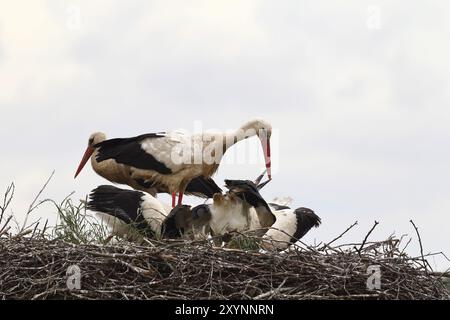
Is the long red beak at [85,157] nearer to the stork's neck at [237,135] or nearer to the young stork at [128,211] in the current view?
the stork's neck at [237,135]

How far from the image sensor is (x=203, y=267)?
6.78 m

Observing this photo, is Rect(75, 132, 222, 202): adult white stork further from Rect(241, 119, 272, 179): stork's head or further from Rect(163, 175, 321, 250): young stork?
Rect(163, 175, 321, 250): young stork

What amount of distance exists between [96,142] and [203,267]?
535 cm

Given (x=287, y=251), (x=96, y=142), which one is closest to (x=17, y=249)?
(x=287, y=251)

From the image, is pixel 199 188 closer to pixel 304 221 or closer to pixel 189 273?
pixel 304 221

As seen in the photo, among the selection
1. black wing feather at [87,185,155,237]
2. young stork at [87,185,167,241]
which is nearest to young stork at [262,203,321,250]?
young stork at [87,185,167,241]

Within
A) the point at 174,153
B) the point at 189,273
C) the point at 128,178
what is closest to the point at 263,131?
the point at 174,153

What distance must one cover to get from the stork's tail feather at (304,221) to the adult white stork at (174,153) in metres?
1.43

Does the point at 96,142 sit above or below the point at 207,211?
above

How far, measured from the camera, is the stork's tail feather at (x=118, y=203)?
874 centimetres

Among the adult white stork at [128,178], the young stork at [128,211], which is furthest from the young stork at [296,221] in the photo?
the adult white stork at [128,178]

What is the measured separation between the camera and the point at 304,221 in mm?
8938

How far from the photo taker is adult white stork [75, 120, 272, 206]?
1040 cm
